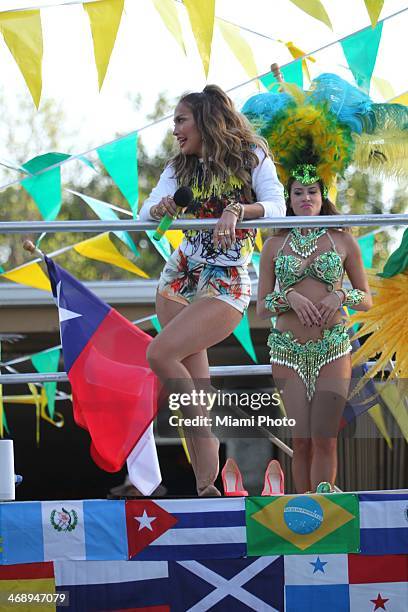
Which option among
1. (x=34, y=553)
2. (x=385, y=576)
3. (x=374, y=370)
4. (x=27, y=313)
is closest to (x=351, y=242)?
(x=374, y=370)

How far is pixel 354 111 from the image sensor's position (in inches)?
152

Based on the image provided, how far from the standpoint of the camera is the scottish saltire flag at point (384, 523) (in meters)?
2.91

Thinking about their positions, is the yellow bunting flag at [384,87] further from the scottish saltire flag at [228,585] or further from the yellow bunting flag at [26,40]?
the scottish saltire flag at [228,585]

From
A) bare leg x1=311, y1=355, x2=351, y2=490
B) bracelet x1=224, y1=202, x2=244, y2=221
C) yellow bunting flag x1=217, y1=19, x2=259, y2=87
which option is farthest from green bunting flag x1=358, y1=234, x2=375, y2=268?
bracelet x1=224, y1=202, x2=244, y2=221

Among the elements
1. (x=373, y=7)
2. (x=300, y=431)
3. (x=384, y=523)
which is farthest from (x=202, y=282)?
(x=373, y=7)

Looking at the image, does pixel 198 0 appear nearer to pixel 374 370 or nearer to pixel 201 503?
pixel 374 370

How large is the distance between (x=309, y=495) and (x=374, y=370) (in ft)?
1.65

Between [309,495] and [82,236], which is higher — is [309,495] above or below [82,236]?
below

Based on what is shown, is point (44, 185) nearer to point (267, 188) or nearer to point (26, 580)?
point (267, 188)

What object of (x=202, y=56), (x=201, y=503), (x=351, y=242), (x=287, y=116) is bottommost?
(x=201, y=503)

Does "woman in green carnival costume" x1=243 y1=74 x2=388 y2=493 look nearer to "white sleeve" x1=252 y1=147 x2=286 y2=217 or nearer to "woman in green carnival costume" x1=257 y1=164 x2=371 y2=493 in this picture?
"woman in green carnival costume" x1=257 y1=164 x2=371 y2=493

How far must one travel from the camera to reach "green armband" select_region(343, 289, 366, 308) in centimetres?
341

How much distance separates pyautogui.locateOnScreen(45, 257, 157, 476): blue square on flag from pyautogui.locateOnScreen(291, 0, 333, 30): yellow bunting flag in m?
1.40

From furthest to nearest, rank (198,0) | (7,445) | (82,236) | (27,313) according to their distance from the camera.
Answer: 1. (82,236)
2. (27,313)
3. (198,0)
4. (7,445)
